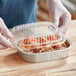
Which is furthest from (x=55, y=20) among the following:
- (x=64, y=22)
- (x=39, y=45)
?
(x=39, y=45)

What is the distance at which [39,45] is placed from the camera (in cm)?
88

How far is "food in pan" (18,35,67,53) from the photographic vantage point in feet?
2.87

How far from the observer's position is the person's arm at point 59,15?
1020 mm

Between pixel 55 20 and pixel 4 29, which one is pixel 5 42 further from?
pixel 55 20

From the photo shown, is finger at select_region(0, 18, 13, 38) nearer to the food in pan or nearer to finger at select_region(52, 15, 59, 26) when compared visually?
the food in pan

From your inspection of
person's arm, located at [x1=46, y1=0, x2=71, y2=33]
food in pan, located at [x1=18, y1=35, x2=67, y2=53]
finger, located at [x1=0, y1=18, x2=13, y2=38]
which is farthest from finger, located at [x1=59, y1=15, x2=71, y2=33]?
finger, located at [x1=0, y1=18, x2=13, y2=38]

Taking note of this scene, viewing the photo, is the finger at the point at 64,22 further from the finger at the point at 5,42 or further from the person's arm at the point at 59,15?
the finger at the point at 5,42

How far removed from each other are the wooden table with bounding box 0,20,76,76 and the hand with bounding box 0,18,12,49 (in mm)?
41

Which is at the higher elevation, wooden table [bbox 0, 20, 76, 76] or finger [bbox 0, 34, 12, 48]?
finger [bbox 0, 34, 12, 48]

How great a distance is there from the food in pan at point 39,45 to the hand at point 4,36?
45 millimetres

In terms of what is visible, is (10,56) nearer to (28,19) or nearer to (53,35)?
(53,35)

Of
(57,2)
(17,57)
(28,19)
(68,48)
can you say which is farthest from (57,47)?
(28,19)

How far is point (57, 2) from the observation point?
1084mm

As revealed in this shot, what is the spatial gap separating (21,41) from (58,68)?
0.57ft
